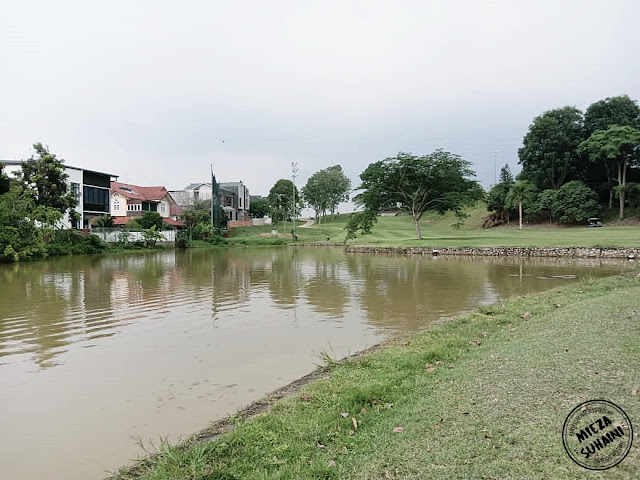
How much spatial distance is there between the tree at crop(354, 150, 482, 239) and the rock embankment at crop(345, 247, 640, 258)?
8.41 m

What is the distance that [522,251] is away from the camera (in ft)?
106

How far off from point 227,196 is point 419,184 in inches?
1608

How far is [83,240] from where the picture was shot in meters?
41.7

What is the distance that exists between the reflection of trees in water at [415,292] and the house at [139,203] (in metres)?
43.4

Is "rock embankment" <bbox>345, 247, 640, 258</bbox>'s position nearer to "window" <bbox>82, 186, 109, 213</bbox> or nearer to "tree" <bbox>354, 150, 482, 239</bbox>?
"tree" <bbox>354, 150, 482, 239</bbox>

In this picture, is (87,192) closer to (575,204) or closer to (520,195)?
(520,195)

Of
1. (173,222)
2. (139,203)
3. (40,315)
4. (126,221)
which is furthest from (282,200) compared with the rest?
(40,315)

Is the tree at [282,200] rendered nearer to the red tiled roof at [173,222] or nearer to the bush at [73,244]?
the red tiled roof at [173,222]

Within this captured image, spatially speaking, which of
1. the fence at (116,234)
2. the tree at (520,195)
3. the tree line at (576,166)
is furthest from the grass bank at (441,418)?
the tree at (520,195)

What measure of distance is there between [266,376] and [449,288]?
1169 cm

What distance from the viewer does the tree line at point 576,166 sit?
5222cm

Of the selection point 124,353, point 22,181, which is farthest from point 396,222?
point 124,353

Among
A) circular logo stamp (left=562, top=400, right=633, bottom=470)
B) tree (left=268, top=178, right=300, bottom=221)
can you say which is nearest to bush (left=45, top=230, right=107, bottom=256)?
tree (left=268, top=178, right=300, bottom=221)

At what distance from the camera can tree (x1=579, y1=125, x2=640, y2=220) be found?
50469 millimetres
